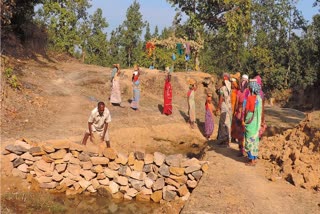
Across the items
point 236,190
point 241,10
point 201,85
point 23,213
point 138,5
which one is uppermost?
point 138,5

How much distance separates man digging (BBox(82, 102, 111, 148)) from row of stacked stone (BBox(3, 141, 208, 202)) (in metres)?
0.44

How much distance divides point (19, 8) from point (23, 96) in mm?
8639

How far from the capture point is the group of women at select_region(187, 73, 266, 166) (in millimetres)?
7301

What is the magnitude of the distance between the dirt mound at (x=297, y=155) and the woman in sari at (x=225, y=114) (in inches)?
44.8

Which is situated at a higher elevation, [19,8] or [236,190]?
[19,8]

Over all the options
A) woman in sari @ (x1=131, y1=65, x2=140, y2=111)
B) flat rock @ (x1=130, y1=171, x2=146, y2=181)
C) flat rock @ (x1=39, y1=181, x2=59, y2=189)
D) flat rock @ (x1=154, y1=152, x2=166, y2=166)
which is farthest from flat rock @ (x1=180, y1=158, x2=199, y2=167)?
woman in sari @ (x1=131, y1=65, x2=140, y2=111)

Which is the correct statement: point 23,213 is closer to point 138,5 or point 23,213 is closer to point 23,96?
point 23,96

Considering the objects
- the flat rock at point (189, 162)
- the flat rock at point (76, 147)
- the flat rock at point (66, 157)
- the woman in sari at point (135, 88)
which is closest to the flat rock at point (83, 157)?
the flat rock at point (76, 147)

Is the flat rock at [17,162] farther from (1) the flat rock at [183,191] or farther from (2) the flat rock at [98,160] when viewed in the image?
(1) the flat rock at [183,191]

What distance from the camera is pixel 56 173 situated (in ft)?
25.8

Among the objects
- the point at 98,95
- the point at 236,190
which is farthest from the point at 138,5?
the point at 236,190

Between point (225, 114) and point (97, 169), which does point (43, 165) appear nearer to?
point (97, 169)

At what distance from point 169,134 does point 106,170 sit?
14.9ft

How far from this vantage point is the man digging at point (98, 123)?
8188mm
